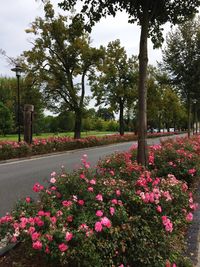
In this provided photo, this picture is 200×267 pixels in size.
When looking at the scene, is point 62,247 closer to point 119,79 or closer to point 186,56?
point 186,56

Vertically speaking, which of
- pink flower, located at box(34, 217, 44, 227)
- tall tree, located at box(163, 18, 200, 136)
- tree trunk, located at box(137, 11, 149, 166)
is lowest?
pink flower, located at box(34, 217, 44, 227)

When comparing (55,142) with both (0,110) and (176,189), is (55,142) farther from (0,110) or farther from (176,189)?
(0,110)

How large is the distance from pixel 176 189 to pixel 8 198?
3.96 metres

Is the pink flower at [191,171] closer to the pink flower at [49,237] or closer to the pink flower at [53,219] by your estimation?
the pink flower at [53,219]

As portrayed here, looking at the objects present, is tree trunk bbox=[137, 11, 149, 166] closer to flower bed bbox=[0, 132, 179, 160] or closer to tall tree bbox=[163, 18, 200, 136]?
flower bed bbox=[0, 132, 179, 160]

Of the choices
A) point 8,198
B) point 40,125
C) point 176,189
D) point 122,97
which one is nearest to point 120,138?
point 122,97

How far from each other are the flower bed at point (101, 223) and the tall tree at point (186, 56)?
535 inches

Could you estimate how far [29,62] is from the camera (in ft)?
76.9

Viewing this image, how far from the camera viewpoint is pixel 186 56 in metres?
16.8

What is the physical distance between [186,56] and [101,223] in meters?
Result: 15.6

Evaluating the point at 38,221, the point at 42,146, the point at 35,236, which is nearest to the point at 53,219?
the point at 38,221

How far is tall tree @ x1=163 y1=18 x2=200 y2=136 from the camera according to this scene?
1648cm

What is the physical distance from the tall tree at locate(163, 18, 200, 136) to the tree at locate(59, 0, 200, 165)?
383 inches

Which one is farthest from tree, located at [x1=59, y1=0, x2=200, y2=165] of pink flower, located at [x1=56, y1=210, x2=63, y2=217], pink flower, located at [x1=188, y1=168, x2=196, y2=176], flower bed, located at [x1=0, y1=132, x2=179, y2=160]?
flower bed, located at [x1=0, y1=132, x2=179, y2=160]
